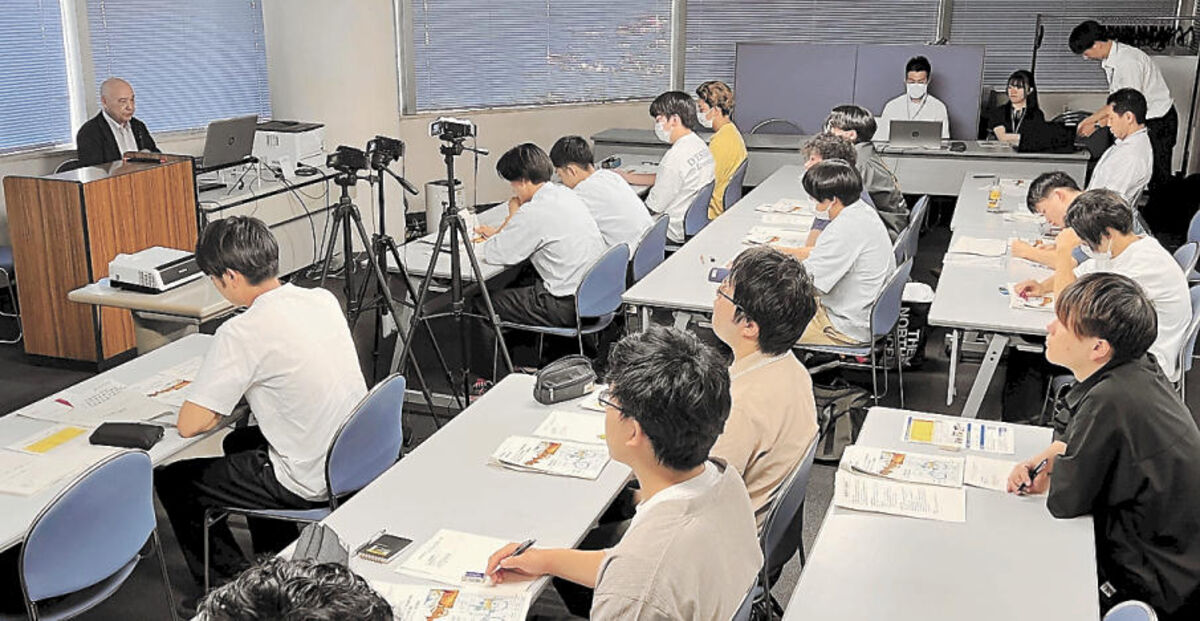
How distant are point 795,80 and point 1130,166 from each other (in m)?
3.63

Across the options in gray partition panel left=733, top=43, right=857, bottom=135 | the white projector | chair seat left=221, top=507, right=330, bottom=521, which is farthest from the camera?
gray partition panel left=733, top=43, right=857, bottom=135

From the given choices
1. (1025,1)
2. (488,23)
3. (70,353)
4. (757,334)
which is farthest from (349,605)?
(1025,1)

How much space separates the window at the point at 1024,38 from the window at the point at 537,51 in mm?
2788

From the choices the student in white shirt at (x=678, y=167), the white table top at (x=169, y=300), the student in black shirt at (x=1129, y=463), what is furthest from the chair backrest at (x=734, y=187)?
the student in black shirt at (x=1129, y=463)

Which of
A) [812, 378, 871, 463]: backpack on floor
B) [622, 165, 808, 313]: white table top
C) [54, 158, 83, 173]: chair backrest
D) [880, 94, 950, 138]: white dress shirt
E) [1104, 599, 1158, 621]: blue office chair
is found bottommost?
[812, 378, 871, 463]: backpack on floor

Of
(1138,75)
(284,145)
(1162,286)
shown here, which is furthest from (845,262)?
(1138,75)

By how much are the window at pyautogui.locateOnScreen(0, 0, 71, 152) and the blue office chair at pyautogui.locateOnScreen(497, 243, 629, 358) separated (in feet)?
11.5

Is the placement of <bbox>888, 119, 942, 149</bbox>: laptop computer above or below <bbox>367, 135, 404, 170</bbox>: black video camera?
below

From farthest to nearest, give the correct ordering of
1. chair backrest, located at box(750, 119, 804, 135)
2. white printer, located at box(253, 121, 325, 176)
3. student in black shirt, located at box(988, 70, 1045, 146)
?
chair backrest, located at box(750, 119, 804, 135), student in black shirt, located at box(988, 70, 1045, 146), white printer, located at box(253, 121, 325, 176)

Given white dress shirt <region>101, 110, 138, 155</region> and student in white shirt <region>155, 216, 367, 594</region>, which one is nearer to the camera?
student in white shirt <region>155, 216, 367, 594</region>

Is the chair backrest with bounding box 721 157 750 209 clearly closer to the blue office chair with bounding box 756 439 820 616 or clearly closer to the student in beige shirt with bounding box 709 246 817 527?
the student in beige shirt with bounding box 709 246 817 527

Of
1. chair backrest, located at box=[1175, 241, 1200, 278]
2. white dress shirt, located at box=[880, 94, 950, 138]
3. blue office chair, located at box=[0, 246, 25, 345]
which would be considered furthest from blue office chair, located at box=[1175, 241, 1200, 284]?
blue office chair, located at box=[0, 246, 25, 345]

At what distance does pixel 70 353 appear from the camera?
5578 millimetres

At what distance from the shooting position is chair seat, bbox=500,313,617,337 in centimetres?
507
